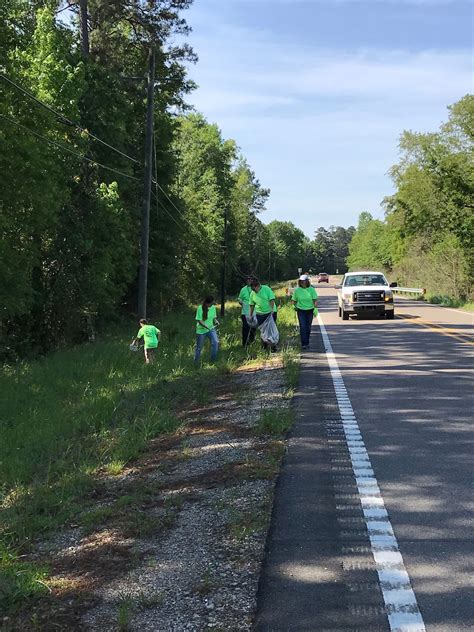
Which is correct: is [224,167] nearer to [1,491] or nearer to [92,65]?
[92,65]

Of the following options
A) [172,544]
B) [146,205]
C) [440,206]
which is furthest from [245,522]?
[440,206]

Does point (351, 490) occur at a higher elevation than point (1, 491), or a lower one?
higher

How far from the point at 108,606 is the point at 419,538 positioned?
2024 mm

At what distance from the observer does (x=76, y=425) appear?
9070 mm

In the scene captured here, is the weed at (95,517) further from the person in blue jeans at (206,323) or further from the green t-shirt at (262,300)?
the green t-shirt at (262,300)

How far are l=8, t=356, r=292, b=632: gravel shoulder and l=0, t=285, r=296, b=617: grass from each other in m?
0.15

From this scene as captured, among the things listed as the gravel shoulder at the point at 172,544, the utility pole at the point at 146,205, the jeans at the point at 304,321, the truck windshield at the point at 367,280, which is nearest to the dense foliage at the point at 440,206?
the truck windshield at the point at 367,280

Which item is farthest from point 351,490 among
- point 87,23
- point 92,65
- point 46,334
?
point 87,23

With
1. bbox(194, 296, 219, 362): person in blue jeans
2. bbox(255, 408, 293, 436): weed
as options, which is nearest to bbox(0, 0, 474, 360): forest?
bbox(194, 296, 219, 362): person in blue jeans

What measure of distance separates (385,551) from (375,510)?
27.1 inches

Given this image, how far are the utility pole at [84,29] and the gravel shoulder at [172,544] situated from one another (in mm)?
23091

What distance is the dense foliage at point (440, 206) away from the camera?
39316 millimetres

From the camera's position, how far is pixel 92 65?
24.8m

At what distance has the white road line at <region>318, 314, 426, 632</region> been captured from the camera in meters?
3.05
